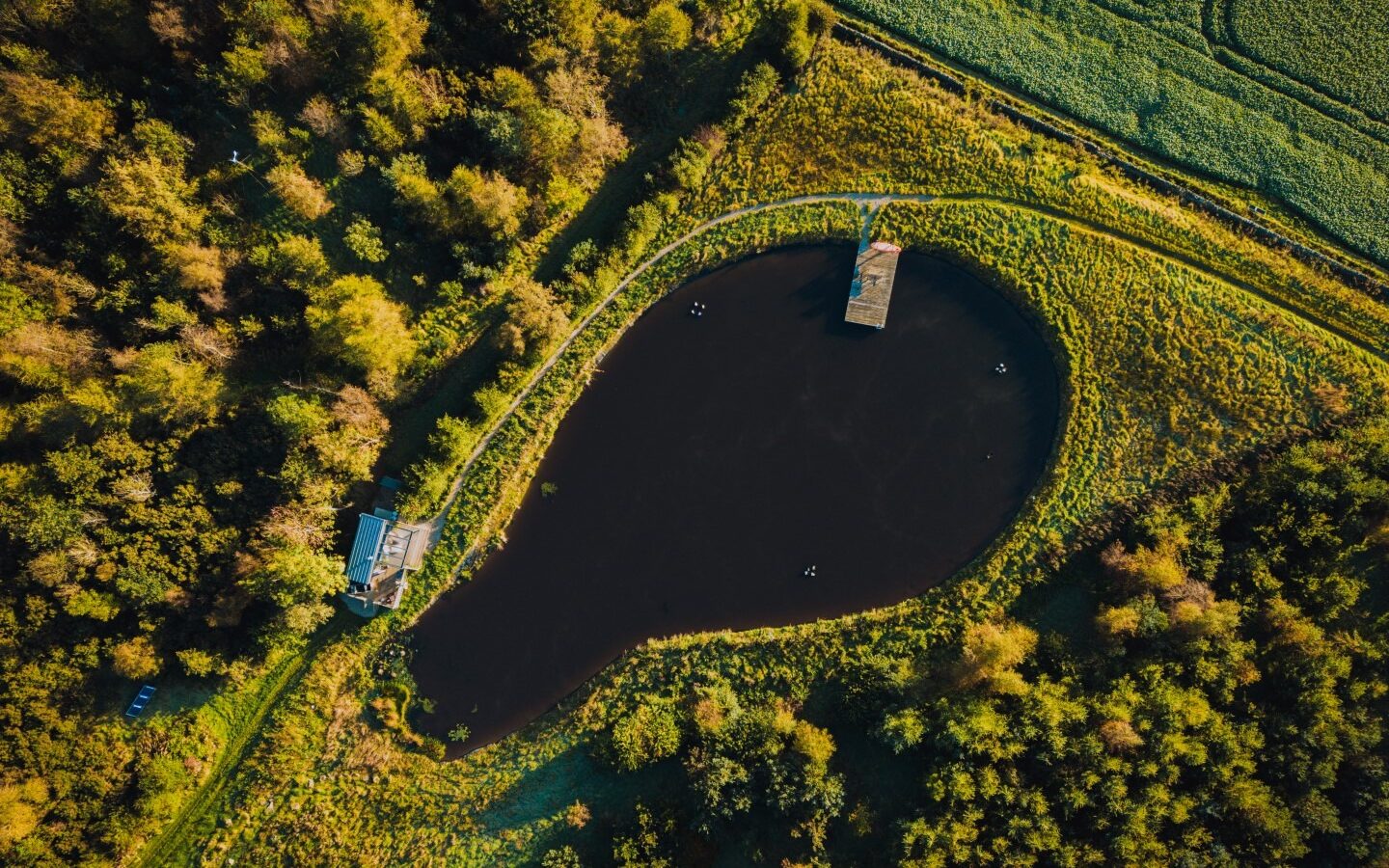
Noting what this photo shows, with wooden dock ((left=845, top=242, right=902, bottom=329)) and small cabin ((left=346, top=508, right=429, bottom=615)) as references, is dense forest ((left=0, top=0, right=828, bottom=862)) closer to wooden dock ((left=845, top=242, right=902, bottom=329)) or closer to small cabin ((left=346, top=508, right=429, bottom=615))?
small cabin ((left=346, top=508, right=429, bottom=615))

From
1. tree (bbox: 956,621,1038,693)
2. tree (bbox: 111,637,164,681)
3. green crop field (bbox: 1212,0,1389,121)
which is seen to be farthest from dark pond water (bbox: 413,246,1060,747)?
green crop field (bbox: 1212,0,1389,121)

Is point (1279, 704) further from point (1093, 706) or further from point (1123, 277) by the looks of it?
point (1123, 277)

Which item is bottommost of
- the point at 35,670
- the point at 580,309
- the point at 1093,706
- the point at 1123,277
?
the point at 35,670

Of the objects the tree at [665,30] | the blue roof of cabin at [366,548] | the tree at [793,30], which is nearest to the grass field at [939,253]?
the tree at [793,30]

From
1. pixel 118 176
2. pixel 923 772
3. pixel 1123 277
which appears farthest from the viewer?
pixel 1123 277

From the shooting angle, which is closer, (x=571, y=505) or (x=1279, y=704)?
(x=1279, y=704)

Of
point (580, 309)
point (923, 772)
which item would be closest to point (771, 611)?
point (923, 772)

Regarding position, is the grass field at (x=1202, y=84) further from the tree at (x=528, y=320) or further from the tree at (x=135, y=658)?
the tree at (x=135, y=658)
